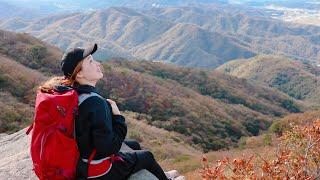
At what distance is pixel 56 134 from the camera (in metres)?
6.07

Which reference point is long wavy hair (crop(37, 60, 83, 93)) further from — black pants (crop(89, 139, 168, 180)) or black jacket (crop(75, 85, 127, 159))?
black pants (crop(89, 139, 168, 180))

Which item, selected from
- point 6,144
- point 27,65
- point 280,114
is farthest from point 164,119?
point 280,114

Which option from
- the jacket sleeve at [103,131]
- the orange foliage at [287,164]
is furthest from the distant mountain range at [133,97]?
the jacket sleeve at [103,131]

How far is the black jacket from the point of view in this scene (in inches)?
241

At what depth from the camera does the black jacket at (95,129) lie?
6125 millimetres

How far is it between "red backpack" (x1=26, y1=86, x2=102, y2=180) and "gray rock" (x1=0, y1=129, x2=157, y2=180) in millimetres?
1613

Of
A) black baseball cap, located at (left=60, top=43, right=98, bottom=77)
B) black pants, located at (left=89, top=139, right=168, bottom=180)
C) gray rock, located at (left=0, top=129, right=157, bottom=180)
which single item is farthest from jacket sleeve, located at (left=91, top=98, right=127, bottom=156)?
gray rock, located at (left=0, top=129, right=157, bottom=180)

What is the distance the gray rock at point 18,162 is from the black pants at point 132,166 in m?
0.15

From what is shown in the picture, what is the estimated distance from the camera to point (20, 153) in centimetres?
956

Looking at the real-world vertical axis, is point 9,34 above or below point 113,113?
below

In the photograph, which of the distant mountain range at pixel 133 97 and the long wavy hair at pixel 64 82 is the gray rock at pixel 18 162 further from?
the distant mountain range at pixel 133 97

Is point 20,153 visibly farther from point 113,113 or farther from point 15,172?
point 113,113

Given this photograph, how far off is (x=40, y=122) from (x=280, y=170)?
11.9 ft

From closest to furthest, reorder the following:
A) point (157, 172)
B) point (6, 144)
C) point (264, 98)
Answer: point (157, 172)
point (6, 144)
point (264, 98)
